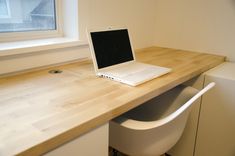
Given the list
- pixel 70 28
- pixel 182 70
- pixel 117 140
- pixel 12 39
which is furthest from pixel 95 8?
pixel 117 140

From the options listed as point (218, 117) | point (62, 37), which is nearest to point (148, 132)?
point (218, 117)

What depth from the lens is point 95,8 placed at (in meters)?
1.58

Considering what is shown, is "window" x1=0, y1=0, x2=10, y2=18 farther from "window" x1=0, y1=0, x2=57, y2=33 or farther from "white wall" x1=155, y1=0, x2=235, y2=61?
"white wall" x1=155, y1=0, x2=235, y2=61

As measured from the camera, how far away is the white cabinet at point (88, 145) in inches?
29.6

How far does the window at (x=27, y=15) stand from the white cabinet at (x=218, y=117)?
1.08m

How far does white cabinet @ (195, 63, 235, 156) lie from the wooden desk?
148 mm

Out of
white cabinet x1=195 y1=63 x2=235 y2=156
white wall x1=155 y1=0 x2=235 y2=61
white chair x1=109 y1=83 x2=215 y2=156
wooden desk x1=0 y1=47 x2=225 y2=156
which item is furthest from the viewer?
white wall x1=155 y1=0 x2=235 y2=61

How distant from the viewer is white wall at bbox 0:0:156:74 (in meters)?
1.27

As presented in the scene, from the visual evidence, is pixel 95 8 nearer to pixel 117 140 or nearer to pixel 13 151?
pixel 117 140

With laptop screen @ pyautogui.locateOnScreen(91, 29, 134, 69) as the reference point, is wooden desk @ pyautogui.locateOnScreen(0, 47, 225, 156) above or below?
below

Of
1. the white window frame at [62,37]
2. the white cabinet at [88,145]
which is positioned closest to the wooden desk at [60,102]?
the white cabinet at [88,145]

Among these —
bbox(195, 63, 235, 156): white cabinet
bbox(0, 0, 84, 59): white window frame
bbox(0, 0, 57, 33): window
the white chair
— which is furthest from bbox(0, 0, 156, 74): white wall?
bbox(195, 63, 235, 156): white cabinet

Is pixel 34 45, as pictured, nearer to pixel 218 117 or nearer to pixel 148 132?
pixel 148 132

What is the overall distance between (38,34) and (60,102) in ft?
2.37
